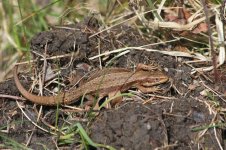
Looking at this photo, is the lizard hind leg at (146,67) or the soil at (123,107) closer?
the soil at (123,107)

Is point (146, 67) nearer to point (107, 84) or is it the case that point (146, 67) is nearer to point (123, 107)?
point (107, 84)

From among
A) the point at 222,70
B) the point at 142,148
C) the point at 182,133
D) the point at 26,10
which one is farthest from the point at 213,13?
the point at 26,10

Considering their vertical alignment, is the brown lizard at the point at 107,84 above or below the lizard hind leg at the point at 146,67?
below

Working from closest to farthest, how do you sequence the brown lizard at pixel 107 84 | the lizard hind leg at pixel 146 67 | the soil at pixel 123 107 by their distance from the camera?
the soil at pixel 123 107
the brown lizard at pixel 107 84
the lizard hind leg at pixel 146 67

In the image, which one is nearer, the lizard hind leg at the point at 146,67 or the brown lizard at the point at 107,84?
the brown lizard at the point at 107,84

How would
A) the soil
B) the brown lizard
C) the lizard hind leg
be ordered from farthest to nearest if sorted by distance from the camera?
the lizard hind leg → the brown lizard → the soil

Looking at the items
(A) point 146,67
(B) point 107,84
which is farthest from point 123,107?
(A) point 146,67

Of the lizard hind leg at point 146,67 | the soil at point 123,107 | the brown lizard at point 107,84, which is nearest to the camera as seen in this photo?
the soil at point 123,107
